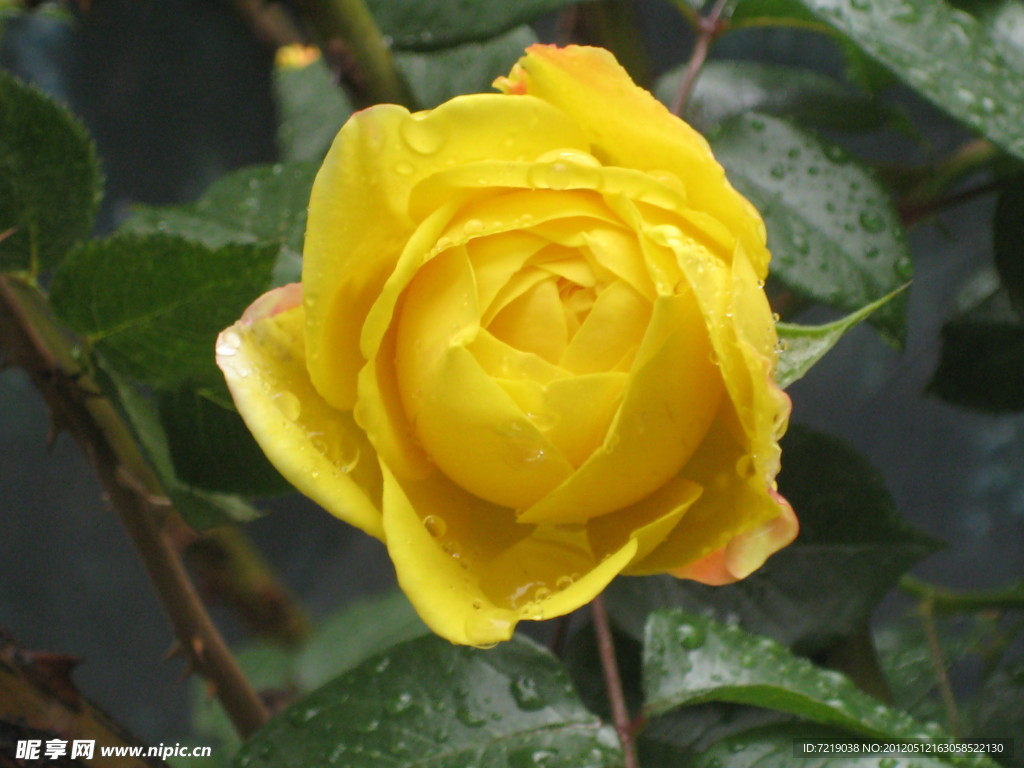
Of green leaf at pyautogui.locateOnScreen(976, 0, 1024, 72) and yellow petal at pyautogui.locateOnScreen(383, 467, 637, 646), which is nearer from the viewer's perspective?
yellow petal at pyautogui.locateOnScreen(383, 467, 637, 646)

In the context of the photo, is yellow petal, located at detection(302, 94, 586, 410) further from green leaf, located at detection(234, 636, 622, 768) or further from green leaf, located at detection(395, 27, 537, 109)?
green leaf, located at detection(395, 27, 537, 109)

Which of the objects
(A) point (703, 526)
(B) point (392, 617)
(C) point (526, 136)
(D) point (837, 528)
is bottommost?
(B) point (392, 617)

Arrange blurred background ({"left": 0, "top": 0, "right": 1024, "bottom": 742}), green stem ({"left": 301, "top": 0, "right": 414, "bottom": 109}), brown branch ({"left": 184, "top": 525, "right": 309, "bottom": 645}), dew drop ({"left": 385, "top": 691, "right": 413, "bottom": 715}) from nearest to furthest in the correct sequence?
dew drop ({"left": 385, "top": 691, "right": 413, "bottom": 715}) < green stem ({"left": 301, "top": 0, "right": 414, "bottom": 109}) < blurred background ({"left": 0, "top": 0, "right": 1024, "bottom": 742}) < brown branch ({"left": 184, "top": 525, "right": 309, "bottom": 645})

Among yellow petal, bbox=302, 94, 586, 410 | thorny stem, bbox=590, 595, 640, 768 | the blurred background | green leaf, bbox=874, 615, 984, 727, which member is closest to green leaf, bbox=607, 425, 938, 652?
thorny stem, bbox=590, 595, 640, 768

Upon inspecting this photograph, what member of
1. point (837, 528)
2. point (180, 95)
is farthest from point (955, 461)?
point (180, 95)

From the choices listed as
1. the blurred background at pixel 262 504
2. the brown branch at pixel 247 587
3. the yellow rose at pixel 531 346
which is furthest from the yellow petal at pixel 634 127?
the brown branch at pixel 247 587

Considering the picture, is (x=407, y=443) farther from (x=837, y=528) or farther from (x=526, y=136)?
(x=837, y=528)

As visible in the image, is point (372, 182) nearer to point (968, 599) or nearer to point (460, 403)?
point (460, 403)
